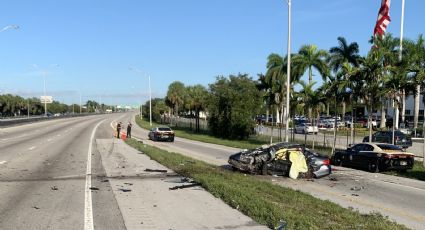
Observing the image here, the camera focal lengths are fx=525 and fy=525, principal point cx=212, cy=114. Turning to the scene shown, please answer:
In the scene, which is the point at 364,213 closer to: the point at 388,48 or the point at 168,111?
the point at 388,48

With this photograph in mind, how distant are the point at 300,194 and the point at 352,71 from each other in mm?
17404

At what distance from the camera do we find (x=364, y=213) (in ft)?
37.0

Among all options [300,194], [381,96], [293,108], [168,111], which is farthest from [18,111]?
[300,194]

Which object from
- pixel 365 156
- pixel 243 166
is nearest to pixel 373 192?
pixel 243 166

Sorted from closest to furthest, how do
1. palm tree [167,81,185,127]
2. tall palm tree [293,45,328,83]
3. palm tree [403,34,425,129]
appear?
palm tree [403,34,425,129], tall palm tree [293,45,328,83], palm tree [167,81,185,127]

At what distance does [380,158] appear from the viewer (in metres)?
22.0

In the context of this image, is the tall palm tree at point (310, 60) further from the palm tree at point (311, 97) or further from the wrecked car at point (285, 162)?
the wrecked car at point (285, 162)

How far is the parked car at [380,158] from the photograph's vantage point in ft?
71.8

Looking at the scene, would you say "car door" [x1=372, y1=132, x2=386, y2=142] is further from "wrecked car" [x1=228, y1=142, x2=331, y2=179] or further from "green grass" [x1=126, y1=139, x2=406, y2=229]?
"green grass" [x1=126, y1=139, x2=406, y2=229]

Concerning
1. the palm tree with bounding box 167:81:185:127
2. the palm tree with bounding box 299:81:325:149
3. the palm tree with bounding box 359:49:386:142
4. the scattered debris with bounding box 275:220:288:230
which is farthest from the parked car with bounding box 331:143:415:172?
the palm tree with bounding box 167:81:185:127

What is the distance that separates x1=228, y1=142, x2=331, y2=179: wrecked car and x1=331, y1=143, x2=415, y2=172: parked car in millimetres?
4015

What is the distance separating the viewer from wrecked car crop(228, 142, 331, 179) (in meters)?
18.7

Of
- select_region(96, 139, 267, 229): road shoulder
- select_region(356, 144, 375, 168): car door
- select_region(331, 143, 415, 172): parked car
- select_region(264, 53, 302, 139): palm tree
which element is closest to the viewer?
select_region(96, 139, 267, 229): road shoulder

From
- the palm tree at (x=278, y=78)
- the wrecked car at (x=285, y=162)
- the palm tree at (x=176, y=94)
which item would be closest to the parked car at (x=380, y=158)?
the wrecked car at (x=285, y=162)
